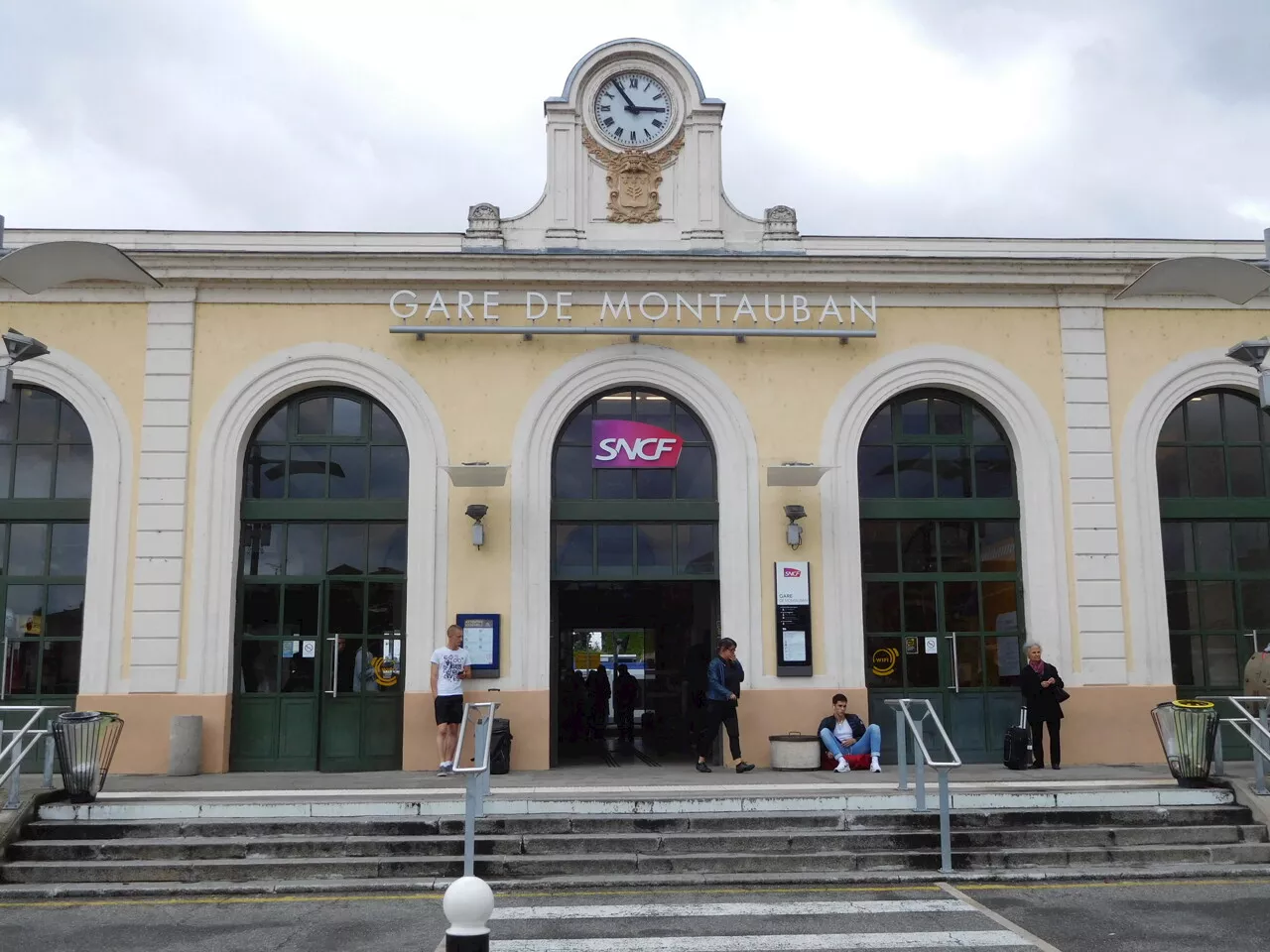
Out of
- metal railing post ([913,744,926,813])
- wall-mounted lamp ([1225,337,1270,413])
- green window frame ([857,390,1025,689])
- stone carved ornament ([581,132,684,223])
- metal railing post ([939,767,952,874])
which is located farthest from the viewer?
stone carved ornament ([581,132,684,223])

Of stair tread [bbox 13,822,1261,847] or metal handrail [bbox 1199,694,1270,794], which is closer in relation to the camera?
stair tread [bbox 13,822,1261,847]

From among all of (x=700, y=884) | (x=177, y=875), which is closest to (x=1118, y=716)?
(x=700, y=884)

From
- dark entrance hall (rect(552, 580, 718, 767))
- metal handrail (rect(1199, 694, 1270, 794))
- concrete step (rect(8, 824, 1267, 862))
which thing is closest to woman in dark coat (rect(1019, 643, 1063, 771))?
metal handrail (rect(1199, 694, 1270, 794))

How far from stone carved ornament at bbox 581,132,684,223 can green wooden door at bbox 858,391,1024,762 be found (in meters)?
3.97

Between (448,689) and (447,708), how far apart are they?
20 centimetres

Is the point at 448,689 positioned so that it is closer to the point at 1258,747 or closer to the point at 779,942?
the point at 779,942

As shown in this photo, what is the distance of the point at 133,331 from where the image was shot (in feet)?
47.6

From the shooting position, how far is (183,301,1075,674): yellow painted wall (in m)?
14.2

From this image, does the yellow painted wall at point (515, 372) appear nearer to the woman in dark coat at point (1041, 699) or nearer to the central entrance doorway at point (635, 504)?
the central entrance doorway at point (635, 504)

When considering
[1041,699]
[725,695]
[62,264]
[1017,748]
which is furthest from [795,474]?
[62,264]

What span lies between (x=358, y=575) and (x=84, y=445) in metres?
3.77

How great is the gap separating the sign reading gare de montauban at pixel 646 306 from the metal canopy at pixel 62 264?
316 cm

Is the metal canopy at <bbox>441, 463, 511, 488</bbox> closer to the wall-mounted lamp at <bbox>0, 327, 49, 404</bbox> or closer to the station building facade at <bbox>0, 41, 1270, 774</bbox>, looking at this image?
the station building facade at <bbox>0, 41, 1270, 774</bbox>

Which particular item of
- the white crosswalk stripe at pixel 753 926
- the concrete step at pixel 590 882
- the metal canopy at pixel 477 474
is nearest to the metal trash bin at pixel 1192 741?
the concrete step at pixel 590 882
